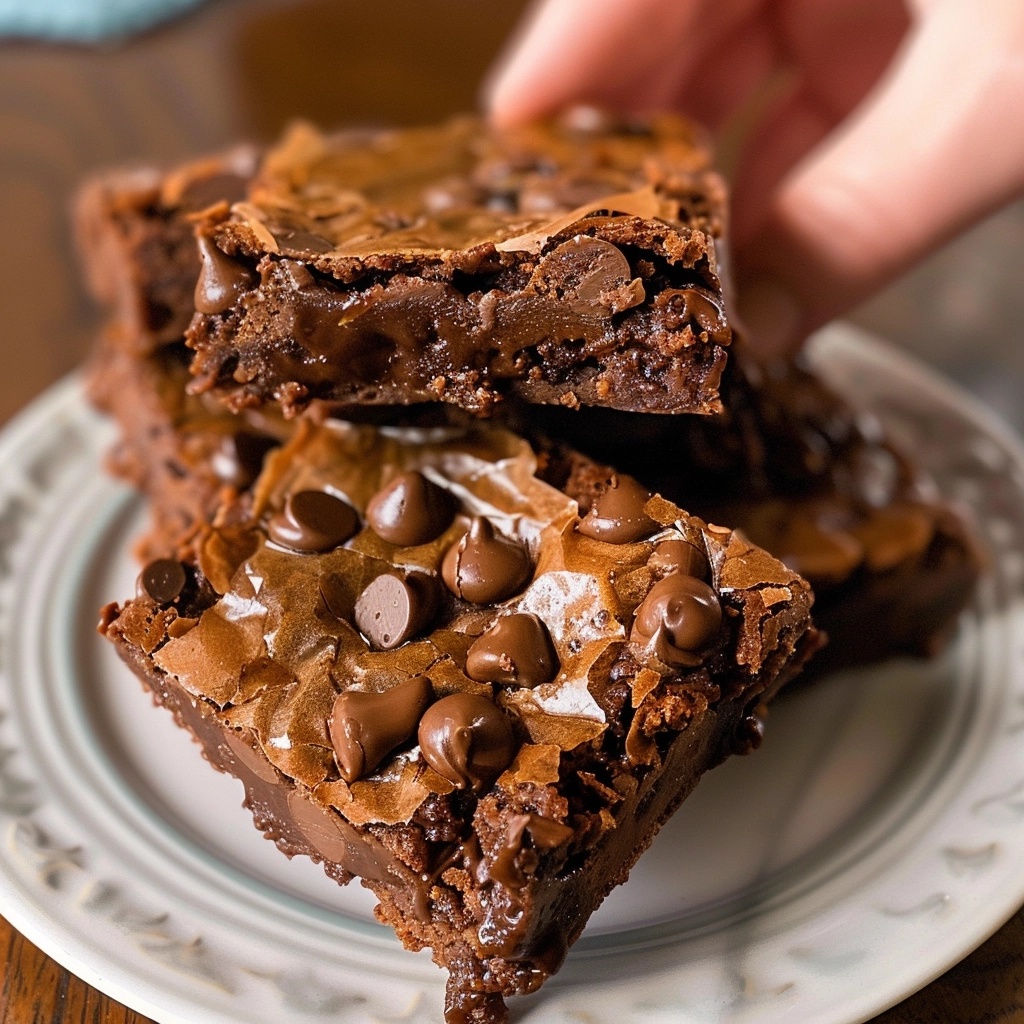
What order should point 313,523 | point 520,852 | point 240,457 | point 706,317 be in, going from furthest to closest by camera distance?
point 240,457 → point 313,523 → point 706,317 → point 520,852

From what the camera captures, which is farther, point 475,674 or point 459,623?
point 459,623

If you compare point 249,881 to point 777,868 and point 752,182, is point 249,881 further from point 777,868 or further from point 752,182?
point 752,182

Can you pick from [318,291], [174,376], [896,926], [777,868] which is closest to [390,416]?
[318,291]

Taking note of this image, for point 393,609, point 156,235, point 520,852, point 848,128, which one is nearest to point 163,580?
point 393,609

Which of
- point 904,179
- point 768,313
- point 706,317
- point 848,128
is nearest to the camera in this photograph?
point 706,317

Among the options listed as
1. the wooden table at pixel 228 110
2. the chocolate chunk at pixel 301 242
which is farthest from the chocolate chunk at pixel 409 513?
the wooden table at pixel 228 110

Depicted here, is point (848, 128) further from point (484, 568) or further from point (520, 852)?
point (520, 852)
